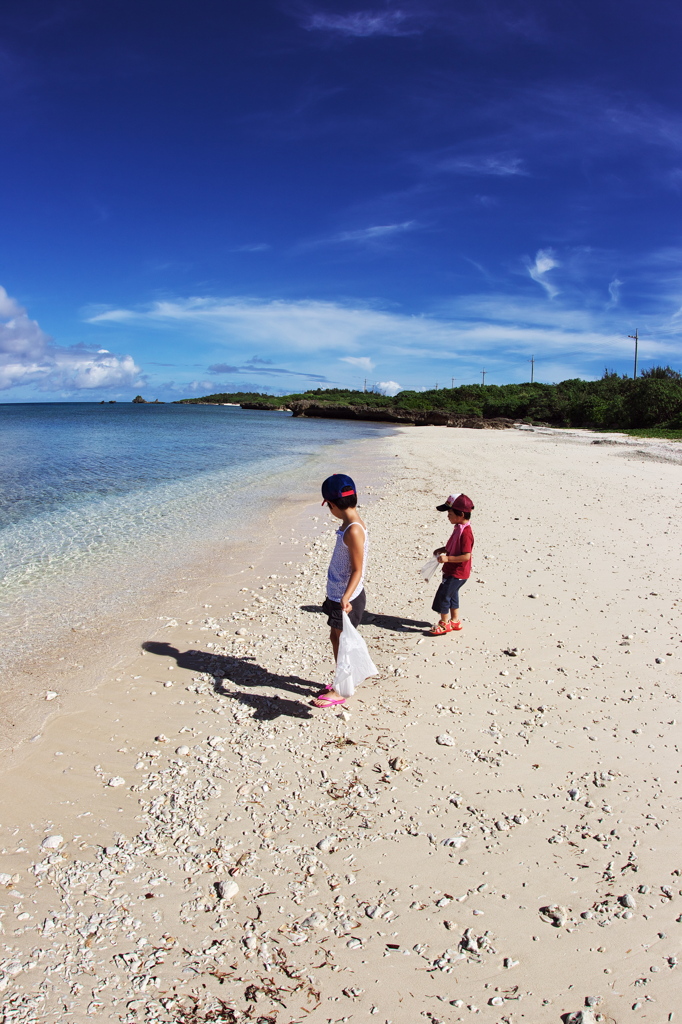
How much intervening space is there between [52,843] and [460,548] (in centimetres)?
458

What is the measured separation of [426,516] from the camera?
42.1ft

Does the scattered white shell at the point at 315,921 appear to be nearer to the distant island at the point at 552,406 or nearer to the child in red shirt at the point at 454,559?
the child in red shirt at the point at 454,559

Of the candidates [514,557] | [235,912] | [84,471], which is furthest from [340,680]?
[84,471]

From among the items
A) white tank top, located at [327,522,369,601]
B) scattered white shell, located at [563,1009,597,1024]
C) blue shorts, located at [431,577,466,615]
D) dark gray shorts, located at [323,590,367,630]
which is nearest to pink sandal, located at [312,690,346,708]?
dark gray shorts, located at [323,590,367,630]

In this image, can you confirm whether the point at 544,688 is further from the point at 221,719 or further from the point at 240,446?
the point at 240,446

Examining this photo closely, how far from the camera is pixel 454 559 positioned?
645 centimetres

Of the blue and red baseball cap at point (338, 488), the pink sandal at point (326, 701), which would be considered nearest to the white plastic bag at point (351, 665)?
the pink sandal at point (326, 701)

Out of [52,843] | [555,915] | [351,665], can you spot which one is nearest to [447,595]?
[351,665]

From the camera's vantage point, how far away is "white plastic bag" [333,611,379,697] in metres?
4.62

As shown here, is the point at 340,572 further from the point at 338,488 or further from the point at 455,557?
the point at 455,557

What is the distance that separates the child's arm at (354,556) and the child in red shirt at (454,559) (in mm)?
1842

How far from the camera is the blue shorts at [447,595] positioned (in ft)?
21.2

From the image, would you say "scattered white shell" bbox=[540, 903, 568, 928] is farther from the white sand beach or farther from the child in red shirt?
the child in red shirt

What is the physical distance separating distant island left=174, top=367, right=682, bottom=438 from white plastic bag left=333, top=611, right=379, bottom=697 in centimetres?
3735
